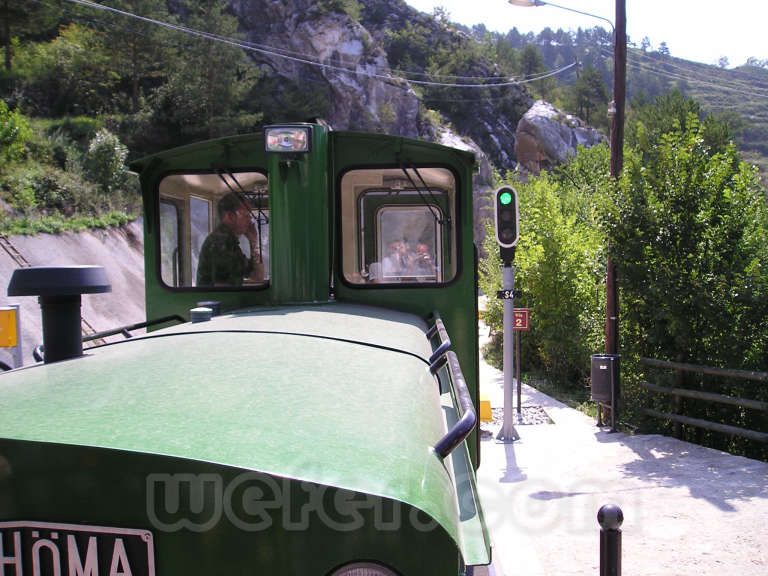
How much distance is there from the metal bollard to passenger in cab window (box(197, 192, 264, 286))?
2.49m

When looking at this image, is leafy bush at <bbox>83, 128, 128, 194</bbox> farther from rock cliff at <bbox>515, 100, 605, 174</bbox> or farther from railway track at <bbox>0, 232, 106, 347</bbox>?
rock cliff at <bbox>515, 100, 605, 174</bbox>

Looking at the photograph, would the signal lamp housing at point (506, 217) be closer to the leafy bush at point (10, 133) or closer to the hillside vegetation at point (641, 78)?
the leafy bush at point (10, 133)

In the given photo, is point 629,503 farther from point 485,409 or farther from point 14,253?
point 14,253

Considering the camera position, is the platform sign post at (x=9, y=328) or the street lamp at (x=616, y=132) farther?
the street lamp at (x=616, y=132)

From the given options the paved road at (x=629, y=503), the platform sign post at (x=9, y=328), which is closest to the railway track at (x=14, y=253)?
the platform sign post at (x=9, y=328)

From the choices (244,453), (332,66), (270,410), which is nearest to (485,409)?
(270,410)

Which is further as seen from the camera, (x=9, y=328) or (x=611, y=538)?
(x=9, y=328)

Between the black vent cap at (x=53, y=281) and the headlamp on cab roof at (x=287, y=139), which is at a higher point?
the headlamp on cab roof at (x=287, y=139)

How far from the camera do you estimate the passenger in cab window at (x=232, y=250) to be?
4262mm

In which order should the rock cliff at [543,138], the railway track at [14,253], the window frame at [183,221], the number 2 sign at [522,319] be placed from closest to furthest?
the window frame at [183,221], the number 2 sign at [522,319], the railway track at [14,253], the rock cliff at [543,138]

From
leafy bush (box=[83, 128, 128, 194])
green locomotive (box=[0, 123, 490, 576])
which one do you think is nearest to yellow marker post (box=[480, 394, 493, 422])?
green locomotive (box=[0, 123, 490, 576])

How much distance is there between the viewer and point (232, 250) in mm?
4277

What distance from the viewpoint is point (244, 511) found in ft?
4.55

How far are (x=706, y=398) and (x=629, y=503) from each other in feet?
7.78
